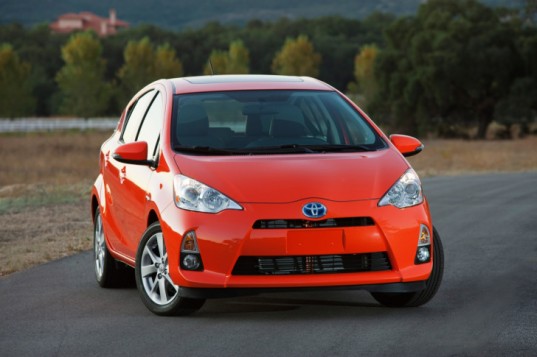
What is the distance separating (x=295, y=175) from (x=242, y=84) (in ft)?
5.07

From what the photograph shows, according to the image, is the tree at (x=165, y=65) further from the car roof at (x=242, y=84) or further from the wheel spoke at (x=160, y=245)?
the wheel spoke at (x=160, y=245)

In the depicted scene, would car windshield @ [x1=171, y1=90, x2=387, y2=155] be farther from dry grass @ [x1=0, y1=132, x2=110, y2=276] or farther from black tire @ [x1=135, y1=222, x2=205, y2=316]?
dry grass @ [x1=0, y1=132, x2=110, y2=276]

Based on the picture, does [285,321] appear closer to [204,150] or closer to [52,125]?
[204,150]

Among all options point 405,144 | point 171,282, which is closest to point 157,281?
point 171,282

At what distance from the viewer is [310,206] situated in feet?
27.0

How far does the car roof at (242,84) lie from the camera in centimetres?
972

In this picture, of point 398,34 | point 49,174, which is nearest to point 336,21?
point 398,34

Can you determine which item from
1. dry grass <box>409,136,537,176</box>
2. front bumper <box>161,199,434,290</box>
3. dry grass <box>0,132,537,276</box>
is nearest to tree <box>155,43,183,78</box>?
dry grass <box>0,132,537,276</box>

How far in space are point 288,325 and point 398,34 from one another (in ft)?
198

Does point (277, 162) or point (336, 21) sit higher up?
point (277, 162)

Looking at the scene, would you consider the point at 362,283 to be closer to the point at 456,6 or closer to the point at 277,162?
the point at 277,162

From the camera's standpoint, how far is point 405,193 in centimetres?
856

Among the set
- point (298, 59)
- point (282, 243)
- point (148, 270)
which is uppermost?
point (282, 243)

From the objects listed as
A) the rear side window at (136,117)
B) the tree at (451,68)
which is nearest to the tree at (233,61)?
the tree at (451,68)
